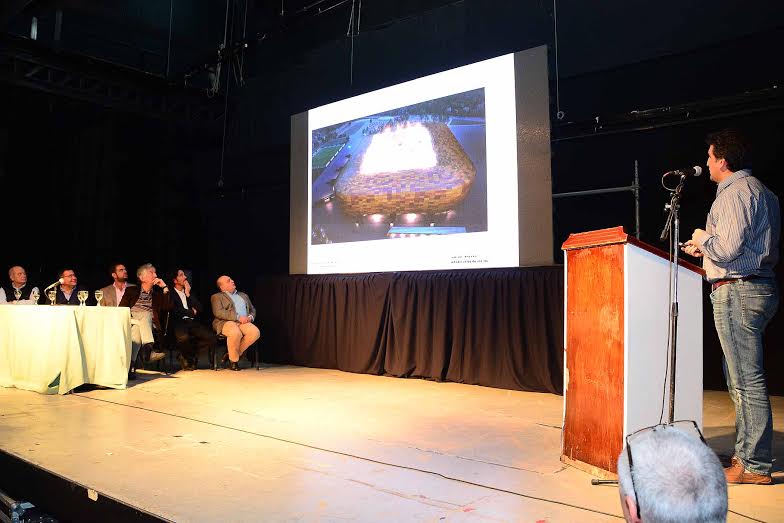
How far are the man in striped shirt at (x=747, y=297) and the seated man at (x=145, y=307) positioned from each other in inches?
178

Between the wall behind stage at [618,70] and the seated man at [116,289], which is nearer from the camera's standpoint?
the wall behind stage at [618,70]

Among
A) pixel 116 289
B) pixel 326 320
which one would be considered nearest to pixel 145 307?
pixel 116 289

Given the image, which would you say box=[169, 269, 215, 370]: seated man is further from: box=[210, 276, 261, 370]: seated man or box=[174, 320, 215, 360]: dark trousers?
box=[210, 276, 261, 370]: seated man

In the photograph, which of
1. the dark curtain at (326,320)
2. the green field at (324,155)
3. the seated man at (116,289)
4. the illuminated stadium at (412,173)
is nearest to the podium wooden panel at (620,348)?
the illuminated stadium at (412,173)

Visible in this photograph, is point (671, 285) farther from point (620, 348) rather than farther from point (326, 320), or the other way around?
point (326, 320)

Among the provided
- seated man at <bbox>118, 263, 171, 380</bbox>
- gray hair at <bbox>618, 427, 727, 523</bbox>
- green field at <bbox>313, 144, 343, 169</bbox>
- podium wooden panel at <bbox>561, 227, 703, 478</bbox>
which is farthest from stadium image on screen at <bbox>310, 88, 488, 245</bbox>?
gray hair at <bbox>618, 427, 727, 523</bbox>

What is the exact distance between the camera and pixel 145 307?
211 inches

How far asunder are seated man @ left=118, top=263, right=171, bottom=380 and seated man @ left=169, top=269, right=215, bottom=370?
0.36 ft

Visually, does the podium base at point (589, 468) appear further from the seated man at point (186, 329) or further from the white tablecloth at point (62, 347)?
the seated man at point (186, 329)

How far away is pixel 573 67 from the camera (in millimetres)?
5000

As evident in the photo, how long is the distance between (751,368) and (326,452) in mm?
1702

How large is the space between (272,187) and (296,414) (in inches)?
175

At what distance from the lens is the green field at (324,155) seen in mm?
5617

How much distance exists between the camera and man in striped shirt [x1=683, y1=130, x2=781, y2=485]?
2.03m
